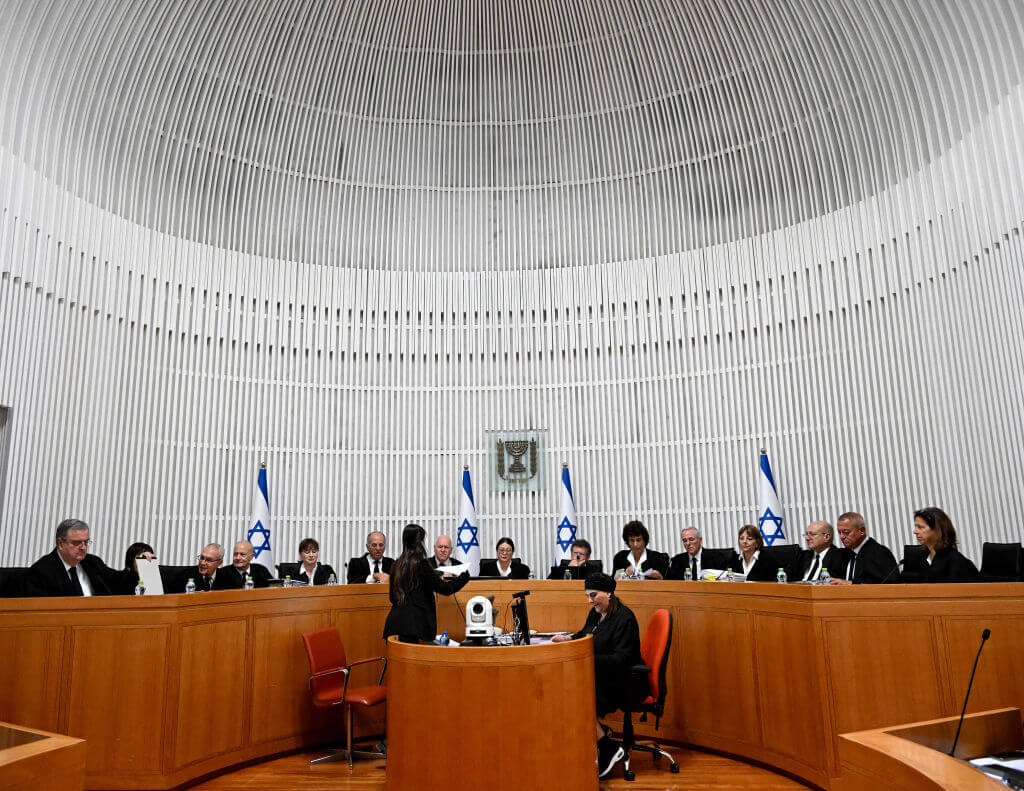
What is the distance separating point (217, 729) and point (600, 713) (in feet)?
9.32

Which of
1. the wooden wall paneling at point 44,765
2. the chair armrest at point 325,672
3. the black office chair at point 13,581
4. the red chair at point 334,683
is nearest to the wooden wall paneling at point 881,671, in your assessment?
the red chair at point 334,683

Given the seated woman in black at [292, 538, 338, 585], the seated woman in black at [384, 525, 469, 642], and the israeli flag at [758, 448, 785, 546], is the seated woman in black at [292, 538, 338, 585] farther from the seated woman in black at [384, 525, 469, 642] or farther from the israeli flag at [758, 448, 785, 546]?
the israeli flag at [758, 448, 785, 546]

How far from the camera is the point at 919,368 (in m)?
9.34

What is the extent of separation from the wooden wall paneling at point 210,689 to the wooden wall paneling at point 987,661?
4945mm

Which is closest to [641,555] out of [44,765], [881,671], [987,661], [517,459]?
[517,459]

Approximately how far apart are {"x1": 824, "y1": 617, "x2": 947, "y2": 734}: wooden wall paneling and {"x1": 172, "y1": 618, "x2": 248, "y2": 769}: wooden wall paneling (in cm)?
429

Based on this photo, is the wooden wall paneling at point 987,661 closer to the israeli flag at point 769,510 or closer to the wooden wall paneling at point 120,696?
the wooden wall paneling at point 120,696

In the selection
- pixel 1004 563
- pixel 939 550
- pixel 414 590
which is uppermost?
pixel 939 550

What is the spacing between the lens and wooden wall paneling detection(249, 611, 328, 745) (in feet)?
20.7

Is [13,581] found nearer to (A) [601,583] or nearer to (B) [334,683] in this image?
(B) [334,683]

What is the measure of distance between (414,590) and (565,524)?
5529mm

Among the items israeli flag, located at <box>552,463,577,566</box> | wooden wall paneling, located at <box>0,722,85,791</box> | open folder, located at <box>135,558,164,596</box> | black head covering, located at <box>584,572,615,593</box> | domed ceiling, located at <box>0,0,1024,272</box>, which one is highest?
domed ceiling, located at <box>0,0,1024,272</box>

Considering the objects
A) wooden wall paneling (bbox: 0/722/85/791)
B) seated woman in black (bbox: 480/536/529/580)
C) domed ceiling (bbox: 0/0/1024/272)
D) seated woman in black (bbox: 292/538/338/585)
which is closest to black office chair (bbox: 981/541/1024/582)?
seated woman in black (bbox: 480/536/529/580)

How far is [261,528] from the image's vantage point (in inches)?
427
